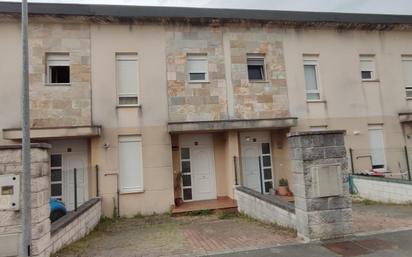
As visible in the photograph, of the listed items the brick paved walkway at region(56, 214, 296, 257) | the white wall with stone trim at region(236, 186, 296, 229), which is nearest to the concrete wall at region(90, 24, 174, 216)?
the brick paved walkway at region(56, 214, 296, 257)

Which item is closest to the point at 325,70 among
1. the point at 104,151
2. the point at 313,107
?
the point at 313,107

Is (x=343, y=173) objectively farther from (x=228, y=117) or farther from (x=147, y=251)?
(x=228, y=117)

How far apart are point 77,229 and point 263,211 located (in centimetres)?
458

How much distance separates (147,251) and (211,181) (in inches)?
248

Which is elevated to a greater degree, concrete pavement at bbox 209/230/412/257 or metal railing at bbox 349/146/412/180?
metal railing at bbox 349/146/412/180

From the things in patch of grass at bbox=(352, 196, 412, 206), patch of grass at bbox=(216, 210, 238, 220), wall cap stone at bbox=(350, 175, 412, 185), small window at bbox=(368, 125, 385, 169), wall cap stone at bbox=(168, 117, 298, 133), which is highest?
wall cap stone at bbox=(168, 117, 298, 133)

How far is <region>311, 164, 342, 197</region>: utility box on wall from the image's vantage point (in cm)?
586

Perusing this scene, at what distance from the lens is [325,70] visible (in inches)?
507

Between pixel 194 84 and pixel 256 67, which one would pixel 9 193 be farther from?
pixel 256 67

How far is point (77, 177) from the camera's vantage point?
11125mm

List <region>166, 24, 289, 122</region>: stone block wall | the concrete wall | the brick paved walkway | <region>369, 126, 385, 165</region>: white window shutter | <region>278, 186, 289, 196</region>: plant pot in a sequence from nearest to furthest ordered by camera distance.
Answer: the brick paved walkway, the concrete wall, <region>166, 24, 289, 122</region>: stone block wall, <region>278, 186, 289, 196</region>: plant pot, <region>369, 126, 385, 165</region>: white window shutter

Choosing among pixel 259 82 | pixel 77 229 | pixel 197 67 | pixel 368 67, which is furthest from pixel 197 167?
pixel 368 67

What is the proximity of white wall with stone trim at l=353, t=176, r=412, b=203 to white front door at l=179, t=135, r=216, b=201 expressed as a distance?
5.34 m

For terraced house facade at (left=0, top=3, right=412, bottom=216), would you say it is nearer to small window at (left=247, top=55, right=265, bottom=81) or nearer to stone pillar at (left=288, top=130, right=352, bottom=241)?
small window at (left=247, top=55, right=265, bottom=81)
